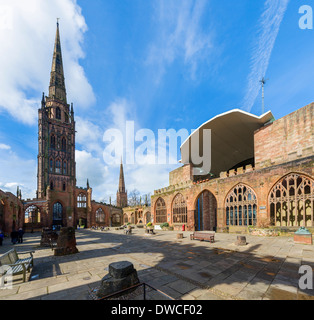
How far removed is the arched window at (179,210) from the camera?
76.0 ft

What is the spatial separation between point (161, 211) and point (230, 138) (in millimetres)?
16991

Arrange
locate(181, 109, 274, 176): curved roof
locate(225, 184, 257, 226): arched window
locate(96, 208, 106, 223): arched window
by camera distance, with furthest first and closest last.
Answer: locate(96, 208, 106, 223): arched window
locate(181, 109, 274, 176): curved roof
locate(225, 184, 257, 226): arched window

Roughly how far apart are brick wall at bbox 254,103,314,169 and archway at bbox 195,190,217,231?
9212 mm

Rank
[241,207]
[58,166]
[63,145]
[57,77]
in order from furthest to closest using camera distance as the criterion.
Result: [57,77] → [63,145] → [58,166] → [241,207]

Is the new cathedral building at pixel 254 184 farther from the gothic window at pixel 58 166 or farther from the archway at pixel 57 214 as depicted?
the gothic window at pixel 58 166

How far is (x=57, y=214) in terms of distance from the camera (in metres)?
37.1

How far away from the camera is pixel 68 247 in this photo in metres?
9.27

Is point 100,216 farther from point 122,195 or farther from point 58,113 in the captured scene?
point 58,113

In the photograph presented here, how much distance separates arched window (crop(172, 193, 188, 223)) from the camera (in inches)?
912

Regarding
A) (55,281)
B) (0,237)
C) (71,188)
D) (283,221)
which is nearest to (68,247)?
(55,281)

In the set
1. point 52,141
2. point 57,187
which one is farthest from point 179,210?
point 52,141

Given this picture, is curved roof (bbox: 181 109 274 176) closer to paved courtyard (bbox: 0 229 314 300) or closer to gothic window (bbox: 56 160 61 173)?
paved courtyard (bbox: 0 229 314 300)

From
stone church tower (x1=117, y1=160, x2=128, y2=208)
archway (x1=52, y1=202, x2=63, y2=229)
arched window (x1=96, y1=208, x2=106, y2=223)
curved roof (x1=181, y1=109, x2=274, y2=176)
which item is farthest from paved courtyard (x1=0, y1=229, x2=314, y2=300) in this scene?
stone church tower (x1=117, y1=160, x2=128, y2=208)
